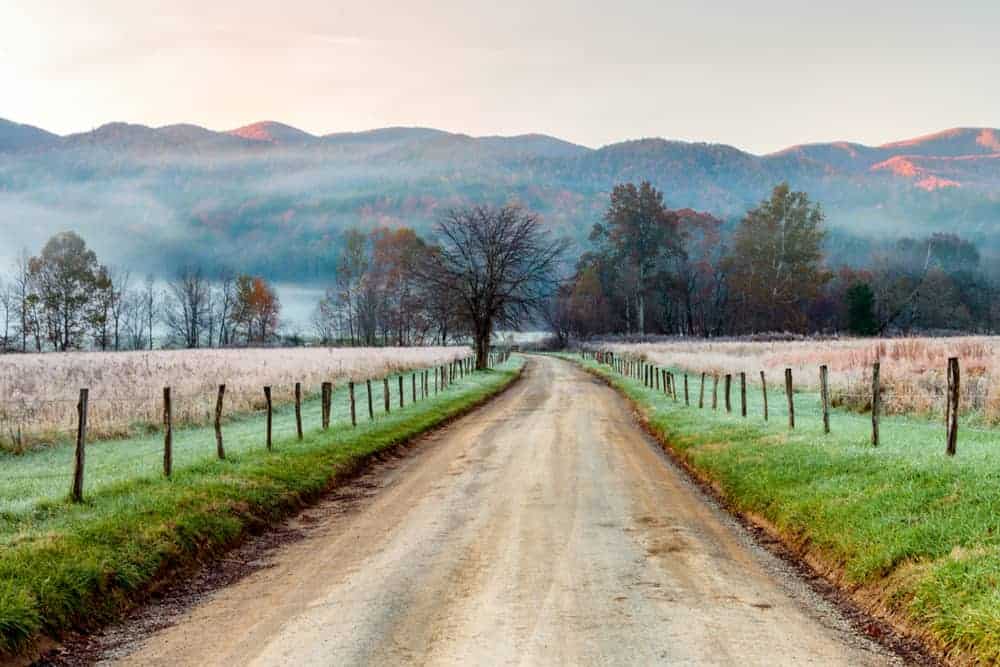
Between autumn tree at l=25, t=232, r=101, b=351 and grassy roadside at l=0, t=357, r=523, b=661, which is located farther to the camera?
autumn tree at l=25, t=232, r=101, b=351

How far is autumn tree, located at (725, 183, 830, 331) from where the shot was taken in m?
87.1

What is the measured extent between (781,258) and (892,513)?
275 feet

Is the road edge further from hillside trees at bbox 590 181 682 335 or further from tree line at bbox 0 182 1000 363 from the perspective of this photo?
hillside trees at bbox 590 181 682 335

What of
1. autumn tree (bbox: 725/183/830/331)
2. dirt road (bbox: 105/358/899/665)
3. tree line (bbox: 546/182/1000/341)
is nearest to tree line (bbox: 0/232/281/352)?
tree line (bbox: 546/182/1000/341)

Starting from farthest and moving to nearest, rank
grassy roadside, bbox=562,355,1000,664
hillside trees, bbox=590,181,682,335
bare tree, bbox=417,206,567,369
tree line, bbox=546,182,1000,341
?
hillside trees, bbox=590,181,682,335 < tree line, bbox=546,182,1000,341 < bare tree, bbox=417,206,567,369 < grassy roadside, bbox=562,355,1000,664

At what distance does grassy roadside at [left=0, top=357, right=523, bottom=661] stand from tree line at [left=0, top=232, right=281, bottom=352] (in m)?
72.8

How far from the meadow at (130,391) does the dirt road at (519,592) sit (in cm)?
1093

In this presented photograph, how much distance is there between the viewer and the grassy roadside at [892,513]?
672 centimetres

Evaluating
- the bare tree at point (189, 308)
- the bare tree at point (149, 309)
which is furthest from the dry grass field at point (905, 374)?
the bare tree at point (149, 309)

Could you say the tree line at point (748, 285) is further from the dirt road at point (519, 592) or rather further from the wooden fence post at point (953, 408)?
the dirt road at point (519, 592)

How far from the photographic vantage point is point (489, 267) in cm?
5681

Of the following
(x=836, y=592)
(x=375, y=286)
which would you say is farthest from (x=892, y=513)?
(x=375, y=286)

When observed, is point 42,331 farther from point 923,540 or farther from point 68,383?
point 923,540

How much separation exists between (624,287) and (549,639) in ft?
300
